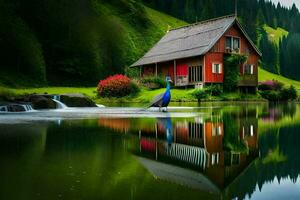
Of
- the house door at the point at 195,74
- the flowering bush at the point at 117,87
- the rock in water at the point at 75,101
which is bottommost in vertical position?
the rock in water at the point at 75,101

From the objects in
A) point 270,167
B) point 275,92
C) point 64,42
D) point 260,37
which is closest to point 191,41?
point 275,92

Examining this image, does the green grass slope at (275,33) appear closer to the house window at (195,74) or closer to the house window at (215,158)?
the house window at (195,74)

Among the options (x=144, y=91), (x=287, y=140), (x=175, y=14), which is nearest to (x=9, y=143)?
(x=287, y=140)

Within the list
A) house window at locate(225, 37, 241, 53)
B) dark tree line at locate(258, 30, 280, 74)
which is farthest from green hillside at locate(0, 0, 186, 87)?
dark tree line at locate(258, 30, 280, 74)

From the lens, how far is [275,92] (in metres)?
50.3

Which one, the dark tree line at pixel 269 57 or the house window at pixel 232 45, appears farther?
the dark tree line at pixel 269 57

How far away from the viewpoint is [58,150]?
30.2 ft

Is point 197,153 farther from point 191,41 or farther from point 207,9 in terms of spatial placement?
point 207,9

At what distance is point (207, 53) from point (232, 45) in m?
4.13

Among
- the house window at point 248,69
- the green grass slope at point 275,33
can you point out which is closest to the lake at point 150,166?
the house window at point 248,69

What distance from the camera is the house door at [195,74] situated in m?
48.7

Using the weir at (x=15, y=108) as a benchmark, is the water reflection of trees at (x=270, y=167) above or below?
below

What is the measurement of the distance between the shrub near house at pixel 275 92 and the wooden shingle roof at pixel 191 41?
4301 mm

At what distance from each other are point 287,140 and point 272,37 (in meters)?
156
